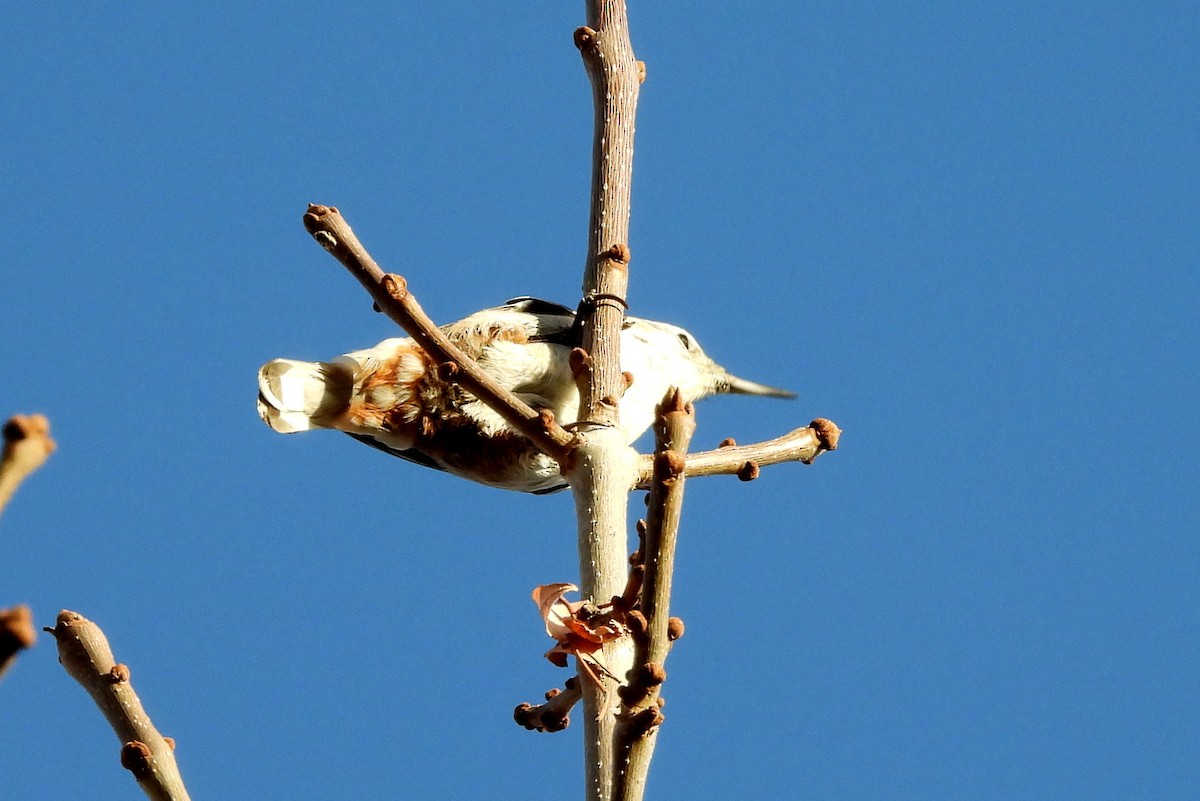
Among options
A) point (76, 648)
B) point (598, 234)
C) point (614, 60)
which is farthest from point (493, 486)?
point (76, 648)

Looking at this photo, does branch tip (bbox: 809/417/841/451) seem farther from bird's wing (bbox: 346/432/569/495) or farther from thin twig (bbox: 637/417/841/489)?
bird's wing (bbox: 346/432/569/495)

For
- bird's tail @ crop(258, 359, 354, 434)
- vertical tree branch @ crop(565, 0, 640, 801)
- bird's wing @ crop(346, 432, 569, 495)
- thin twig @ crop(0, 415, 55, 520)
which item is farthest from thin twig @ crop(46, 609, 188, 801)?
bird's wing @ crop(346, 432, 569, 495)

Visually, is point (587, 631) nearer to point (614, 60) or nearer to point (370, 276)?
point (370, 276)

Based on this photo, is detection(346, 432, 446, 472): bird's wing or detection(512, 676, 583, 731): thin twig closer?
detection(512, 676, 583, 731): thin twig

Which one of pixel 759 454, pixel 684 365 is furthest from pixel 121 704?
pixel 684 365

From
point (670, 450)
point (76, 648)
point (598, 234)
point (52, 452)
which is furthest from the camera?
point (598, 234)

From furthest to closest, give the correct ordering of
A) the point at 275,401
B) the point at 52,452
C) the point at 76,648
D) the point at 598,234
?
1. the point at 275,401
2. the point at 598,234
3. the point at 76,648
4. the point at 52,452
